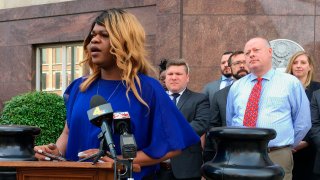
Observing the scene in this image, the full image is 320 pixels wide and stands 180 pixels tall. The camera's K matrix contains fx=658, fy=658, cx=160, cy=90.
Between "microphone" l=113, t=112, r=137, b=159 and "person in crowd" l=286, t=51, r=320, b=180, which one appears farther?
"person in crowd" l=286, t=51, r=320, b=180

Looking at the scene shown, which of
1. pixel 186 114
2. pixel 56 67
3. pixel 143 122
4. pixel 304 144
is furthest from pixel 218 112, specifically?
pixel 56 67

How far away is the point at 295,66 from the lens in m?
7.77

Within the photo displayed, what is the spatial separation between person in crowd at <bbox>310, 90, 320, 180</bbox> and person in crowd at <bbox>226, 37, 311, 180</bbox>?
0.49 metres

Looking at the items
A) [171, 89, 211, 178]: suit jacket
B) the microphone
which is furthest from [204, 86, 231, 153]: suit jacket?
the microphone

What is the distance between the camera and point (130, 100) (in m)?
3.90

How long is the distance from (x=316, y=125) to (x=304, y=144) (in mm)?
256

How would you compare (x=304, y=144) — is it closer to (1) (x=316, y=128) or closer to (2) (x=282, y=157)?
(1) (x=316, y=128)

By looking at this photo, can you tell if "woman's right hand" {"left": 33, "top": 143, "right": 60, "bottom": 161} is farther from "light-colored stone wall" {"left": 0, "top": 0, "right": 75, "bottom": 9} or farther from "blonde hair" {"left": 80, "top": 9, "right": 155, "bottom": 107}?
"light-colored stone wall" {"left": 0, "top": 0, "right": 75, "bottom": 9}

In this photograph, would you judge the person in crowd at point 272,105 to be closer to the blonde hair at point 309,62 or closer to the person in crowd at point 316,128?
the person in crowd at point 316,128

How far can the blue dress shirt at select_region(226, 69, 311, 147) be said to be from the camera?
6.39m

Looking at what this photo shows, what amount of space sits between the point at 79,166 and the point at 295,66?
4882mm

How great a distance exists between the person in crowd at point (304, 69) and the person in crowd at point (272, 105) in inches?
43.2

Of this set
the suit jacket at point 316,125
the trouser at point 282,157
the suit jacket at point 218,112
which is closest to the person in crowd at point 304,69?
the suit jacket at point 316,125

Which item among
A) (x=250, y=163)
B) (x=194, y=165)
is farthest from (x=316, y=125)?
(x=250, y=163)
